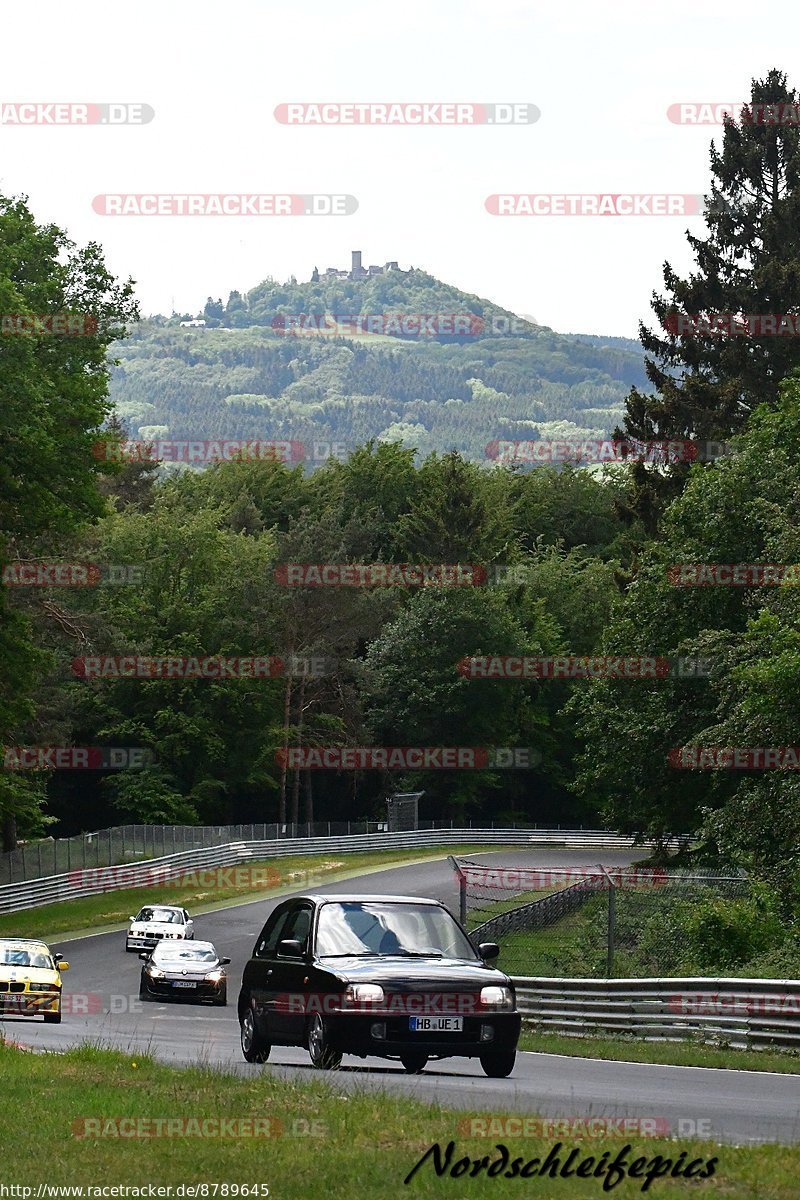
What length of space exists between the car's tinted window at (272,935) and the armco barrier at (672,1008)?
17.8 feet

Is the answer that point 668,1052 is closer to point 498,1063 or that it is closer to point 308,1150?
point 498,1063

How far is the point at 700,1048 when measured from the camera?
19656 mm

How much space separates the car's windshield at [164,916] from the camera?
1785 inches

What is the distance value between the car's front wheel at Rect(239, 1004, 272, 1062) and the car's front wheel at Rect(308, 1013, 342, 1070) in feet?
4.07

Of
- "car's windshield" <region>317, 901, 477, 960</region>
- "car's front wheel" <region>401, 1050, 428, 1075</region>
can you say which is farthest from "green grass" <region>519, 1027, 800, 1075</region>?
"car's windshield" <region>317, 901, 477, 960</region>

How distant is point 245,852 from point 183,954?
130ft

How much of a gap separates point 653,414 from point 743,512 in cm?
1848

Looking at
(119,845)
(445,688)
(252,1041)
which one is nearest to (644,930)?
(252,1041)

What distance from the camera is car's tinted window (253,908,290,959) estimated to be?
1666 centimetres

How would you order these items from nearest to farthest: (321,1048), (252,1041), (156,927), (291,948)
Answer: (321,1048) < (291,948) < (252,1041) < (156,927)

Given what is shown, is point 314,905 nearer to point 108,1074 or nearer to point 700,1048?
point 108,1074

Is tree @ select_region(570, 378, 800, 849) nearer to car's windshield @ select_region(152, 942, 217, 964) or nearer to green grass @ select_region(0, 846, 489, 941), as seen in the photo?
car's windshield @ select_region(152, 942, 217, 964)

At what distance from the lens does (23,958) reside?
92.0 feet

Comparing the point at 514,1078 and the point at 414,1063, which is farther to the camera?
the point at 414,1063
